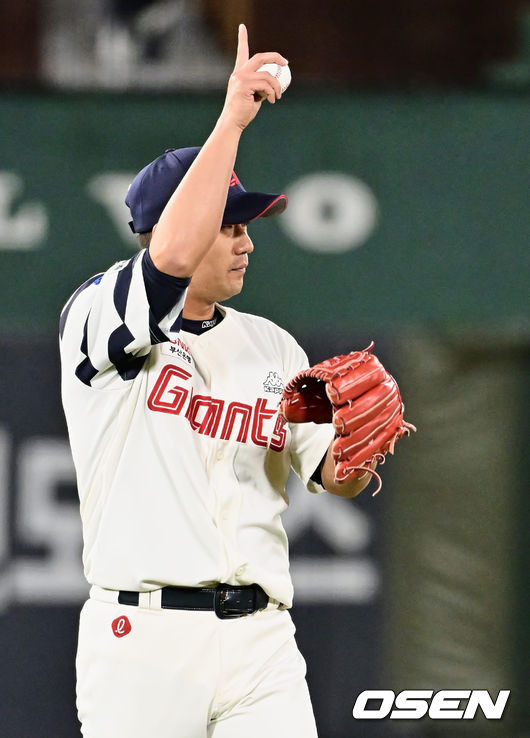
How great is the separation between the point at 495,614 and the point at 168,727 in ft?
6.27

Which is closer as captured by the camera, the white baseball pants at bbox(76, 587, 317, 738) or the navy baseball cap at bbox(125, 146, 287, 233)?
the white baseball pants at bbox(76, 587, 317, 738)

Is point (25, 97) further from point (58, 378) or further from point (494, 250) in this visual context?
point (494, 250)

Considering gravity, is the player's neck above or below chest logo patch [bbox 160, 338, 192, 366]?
above

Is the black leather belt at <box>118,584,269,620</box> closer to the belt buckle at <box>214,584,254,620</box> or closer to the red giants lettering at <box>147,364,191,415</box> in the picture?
the belt buckle at <box>214,584,254,620</box>

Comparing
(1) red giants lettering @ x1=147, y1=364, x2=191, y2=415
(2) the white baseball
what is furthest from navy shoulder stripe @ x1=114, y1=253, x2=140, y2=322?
(2) the white baseball

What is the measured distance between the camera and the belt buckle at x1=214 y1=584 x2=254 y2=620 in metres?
1.74

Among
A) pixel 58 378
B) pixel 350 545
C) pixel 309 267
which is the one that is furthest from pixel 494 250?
pixel 58 378

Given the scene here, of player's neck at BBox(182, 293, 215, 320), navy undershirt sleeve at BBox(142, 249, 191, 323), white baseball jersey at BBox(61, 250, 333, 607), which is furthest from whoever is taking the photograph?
player's neck at BBox(182, 293, 215, 320)

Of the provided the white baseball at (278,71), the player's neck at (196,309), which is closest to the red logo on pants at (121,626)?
the player's neck at (196,309)

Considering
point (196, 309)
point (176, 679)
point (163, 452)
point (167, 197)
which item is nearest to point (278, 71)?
point (167, 197)

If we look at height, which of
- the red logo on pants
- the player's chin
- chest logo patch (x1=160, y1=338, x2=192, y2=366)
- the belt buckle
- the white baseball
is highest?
the white baseball

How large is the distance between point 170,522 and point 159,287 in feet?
1.22

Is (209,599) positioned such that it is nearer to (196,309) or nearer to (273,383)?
(273,383)

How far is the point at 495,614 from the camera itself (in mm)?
3412
